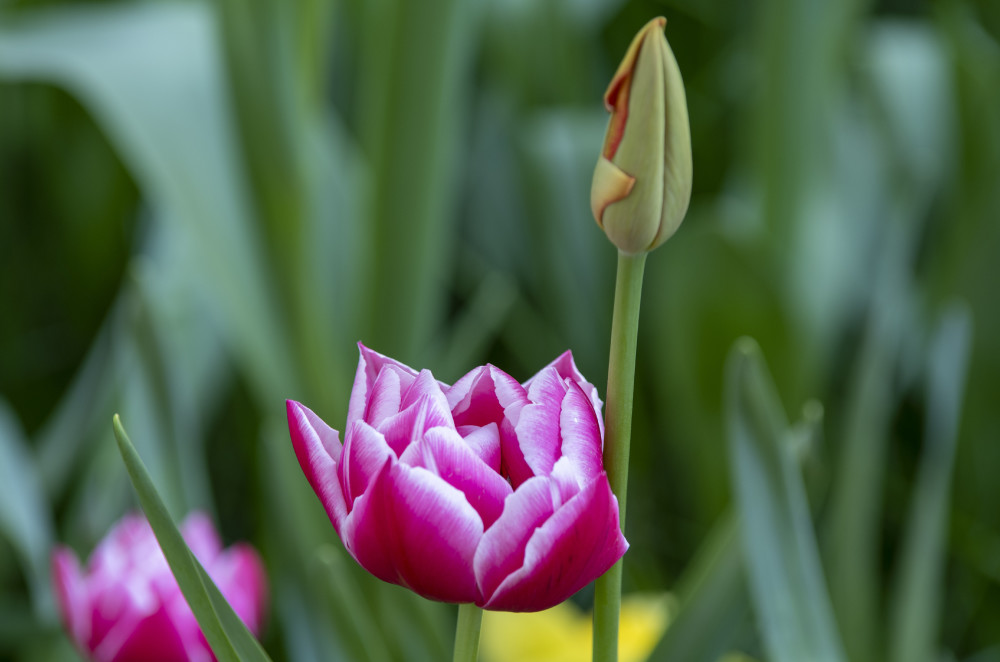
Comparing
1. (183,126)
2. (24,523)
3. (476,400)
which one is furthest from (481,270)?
(476,400)

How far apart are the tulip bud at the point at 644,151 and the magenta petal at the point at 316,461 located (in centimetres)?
4

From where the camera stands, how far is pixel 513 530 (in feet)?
0.42

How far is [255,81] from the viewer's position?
16.6 inches

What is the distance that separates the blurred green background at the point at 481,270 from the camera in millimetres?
359

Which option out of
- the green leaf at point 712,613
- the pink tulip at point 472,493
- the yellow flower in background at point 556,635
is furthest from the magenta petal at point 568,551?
the yellow flower in background at point 556,635

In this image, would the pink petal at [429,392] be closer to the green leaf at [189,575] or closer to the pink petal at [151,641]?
the green leaf at [189,575]

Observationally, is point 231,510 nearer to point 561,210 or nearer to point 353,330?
point 353,330

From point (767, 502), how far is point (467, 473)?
110 mm

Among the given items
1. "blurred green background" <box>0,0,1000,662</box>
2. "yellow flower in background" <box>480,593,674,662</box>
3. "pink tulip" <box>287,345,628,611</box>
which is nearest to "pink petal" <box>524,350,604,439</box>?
"pink tulip" <box>287,345,628,611</box>

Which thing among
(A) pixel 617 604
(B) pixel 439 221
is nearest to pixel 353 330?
(B) pixel 439 221

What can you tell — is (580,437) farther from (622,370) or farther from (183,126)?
(183,126)

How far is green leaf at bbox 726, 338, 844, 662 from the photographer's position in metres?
0.22

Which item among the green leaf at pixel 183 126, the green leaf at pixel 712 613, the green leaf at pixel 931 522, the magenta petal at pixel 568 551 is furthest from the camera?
the green leaf at pixel 183 126

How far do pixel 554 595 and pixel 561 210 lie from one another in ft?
1.73
